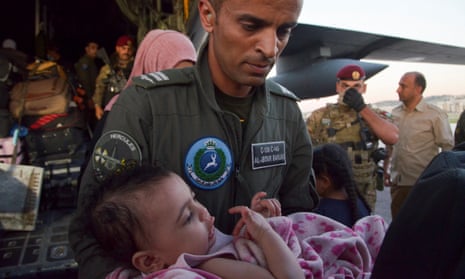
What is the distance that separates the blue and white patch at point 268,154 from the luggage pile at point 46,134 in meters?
2.23

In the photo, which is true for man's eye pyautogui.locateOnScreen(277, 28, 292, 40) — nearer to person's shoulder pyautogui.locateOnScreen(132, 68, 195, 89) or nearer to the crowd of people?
the crowd of people

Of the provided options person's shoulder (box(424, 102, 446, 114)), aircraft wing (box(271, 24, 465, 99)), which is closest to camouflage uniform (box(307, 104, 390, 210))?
person's shoulder (box(424, 102, 446, 114))

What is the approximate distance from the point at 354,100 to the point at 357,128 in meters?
0.27

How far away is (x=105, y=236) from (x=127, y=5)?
3661 mm

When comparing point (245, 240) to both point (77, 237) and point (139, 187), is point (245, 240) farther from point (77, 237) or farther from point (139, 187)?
point (77, 237)

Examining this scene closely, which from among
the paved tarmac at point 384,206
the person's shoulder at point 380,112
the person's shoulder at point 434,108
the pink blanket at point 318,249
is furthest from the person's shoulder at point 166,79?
the paved tarmac at point 384,206

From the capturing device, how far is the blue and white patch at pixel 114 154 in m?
0.92

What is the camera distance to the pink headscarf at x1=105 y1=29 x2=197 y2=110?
1.66 metres

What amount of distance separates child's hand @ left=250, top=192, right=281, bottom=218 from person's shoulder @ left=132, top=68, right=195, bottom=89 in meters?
0.46

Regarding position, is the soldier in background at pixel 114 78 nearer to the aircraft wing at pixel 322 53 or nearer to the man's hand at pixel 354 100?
the man's hand at pixel 354 100

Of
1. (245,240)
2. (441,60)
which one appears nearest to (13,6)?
(245,240)

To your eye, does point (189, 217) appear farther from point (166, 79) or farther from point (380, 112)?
point (380, 112)

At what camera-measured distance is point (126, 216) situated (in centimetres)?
84

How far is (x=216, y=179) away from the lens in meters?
1.06
